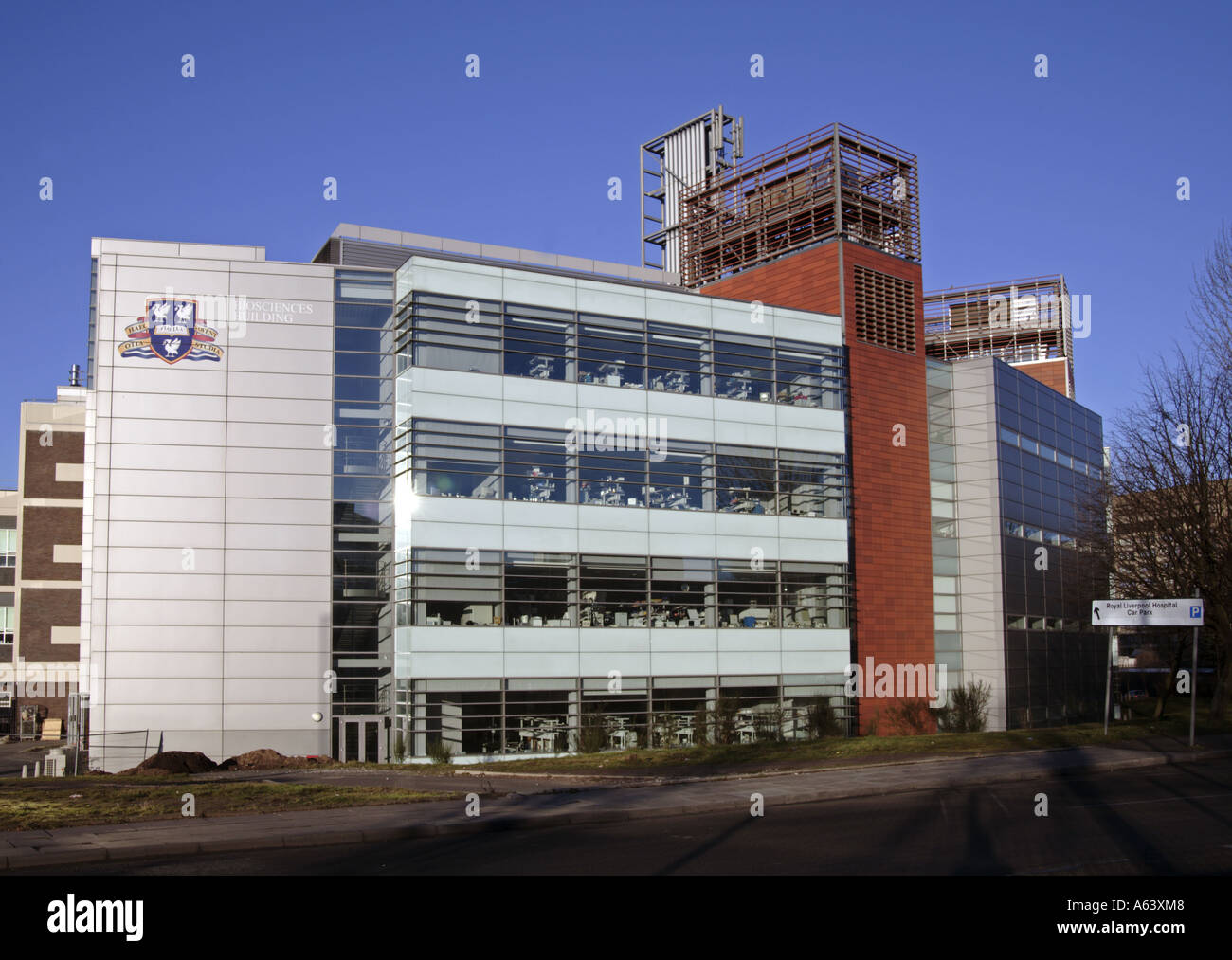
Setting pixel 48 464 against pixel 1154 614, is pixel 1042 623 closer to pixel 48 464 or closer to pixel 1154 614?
pixel 1154 614

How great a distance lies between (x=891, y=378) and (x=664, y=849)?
34.7 metres

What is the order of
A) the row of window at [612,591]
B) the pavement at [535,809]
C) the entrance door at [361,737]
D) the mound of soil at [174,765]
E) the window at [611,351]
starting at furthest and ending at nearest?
the window at [611,351] < the entrance door at [361,737] < the row of window at [612,591] < the mound of soil at [174,765] < the pavement at [535,809]

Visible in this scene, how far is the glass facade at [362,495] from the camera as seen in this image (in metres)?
36.6

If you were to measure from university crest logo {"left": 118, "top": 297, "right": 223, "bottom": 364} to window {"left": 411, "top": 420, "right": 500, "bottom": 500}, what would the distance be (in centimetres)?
788

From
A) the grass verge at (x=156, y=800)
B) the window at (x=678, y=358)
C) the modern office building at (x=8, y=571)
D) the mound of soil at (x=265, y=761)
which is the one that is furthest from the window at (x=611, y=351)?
the modern office building at (x=8, y=571)

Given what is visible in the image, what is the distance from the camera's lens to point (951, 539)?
158ft

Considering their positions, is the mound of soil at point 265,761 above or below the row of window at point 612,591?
below

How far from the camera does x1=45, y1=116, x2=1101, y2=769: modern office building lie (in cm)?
3522

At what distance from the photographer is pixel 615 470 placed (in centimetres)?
3825

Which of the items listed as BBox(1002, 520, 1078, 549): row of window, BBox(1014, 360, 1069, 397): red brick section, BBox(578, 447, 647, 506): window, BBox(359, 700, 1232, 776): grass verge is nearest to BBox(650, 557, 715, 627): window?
BBox(578, 447, 647, 506): window

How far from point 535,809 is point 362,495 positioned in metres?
21.3

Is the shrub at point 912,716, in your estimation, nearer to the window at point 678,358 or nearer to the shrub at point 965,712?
the shrub at point 965,712

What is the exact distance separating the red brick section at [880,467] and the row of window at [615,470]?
2.23 m

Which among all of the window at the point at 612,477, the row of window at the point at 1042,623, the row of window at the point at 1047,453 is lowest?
the row of window at the point at 1042,623
